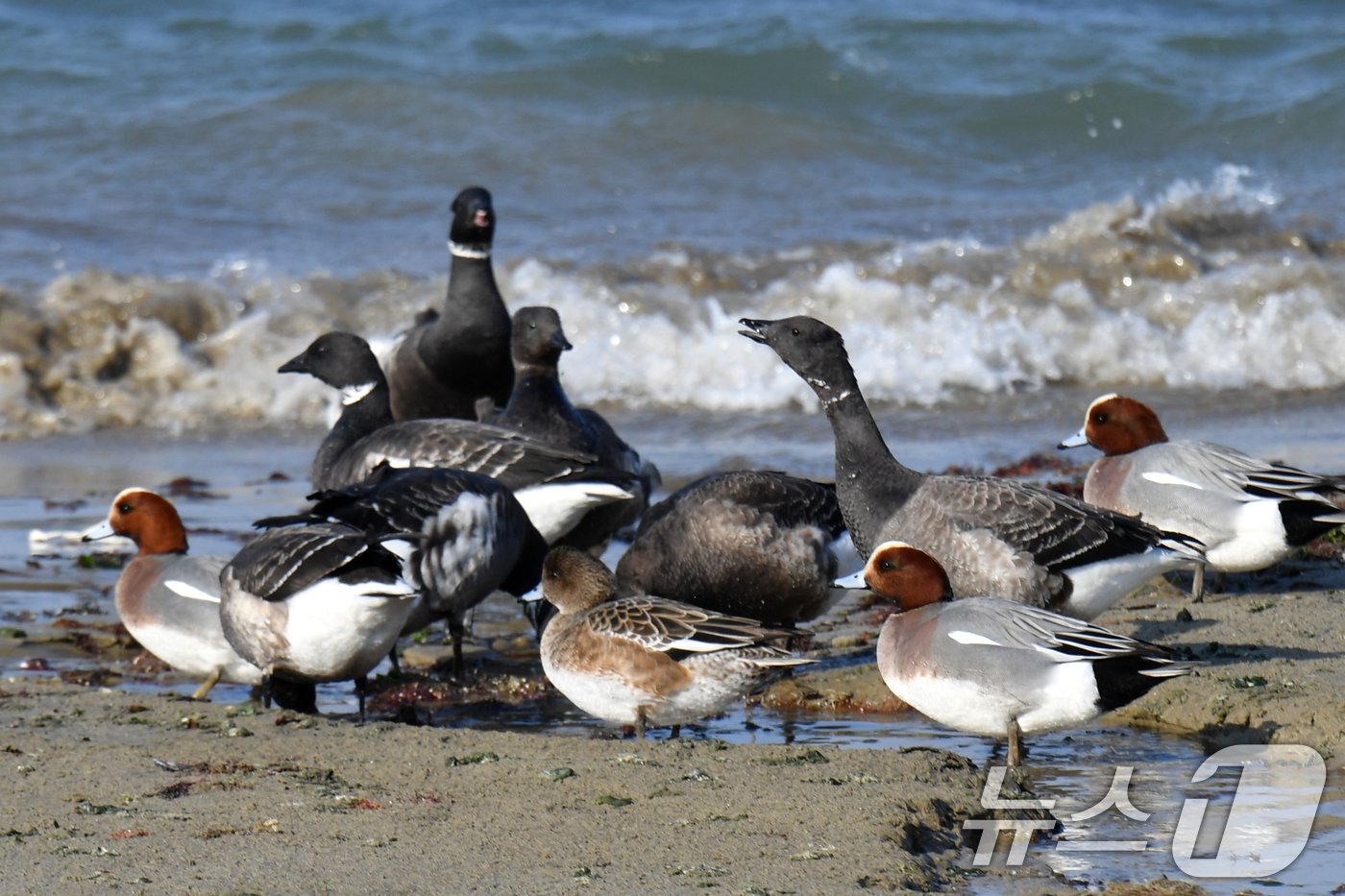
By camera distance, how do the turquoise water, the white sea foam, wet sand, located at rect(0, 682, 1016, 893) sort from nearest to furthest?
wet sand, located at rect(0, 682, 1016, 893) → the white sea foam → the turquoise water

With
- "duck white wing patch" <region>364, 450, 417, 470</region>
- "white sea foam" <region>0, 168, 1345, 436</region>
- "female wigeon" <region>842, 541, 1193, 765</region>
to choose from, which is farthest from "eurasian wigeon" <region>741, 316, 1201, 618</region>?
"white sea foam" <region>0, 168, 1345, 436</region>

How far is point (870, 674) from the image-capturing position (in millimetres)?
7289

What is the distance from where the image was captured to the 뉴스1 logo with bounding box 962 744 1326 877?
4930 mm

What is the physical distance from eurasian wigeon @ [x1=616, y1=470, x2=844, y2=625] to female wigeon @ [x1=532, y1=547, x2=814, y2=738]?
40.5 inches

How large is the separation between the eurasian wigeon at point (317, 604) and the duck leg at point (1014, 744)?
239 centimetres

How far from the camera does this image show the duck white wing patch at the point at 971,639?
586cm

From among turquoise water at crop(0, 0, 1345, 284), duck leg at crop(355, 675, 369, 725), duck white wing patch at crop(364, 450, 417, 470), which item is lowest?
duck leg at crop(355, 675, 369, 725)

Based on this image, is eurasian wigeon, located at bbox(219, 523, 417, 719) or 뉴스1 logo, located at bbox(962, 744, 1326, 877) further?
eurasian wigeon, located at bbox(219, 523, 417, 719)

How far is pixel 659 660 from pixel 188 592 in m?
2.35

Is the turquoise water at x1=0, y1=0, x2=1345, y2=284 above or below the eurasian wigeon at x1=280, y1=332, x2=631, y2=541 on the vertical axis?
above

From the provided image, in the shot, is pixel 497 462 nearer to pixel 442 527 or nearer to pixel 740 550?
pixel 442 527

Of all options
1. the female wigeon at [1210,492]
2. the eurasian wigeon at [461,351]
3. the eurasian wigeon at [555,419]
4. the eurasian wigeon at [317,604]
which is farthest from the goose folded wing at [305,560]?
the eurasian wigeon at [461,351]

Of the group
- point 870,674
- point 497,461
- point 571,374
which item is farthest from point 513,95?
point 870,674

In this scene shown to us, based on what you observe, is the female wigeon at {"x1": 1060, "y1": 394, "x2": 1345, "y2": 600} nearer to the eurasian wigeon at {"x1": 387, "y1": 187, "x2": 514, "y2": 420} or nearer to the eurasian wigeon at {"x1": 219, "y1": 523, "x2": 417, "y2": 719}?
the eurasian wigeon at {"x1": 219, "y1": 523, "x2": 417, "y2": 719}
